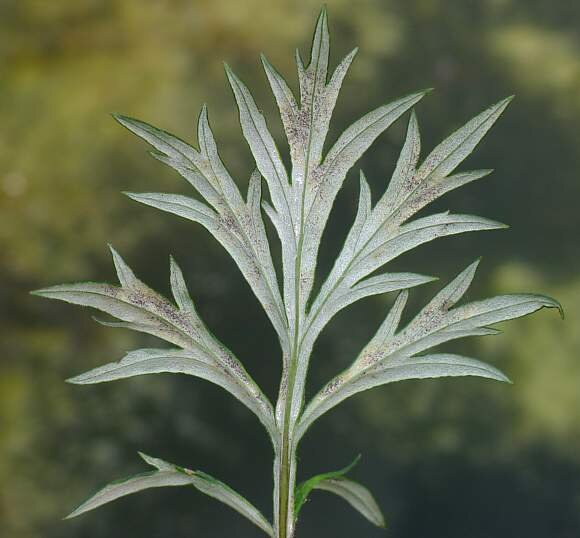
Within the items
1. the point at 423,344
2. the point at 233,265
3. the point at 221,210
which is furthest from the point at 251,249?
the point at 233,265

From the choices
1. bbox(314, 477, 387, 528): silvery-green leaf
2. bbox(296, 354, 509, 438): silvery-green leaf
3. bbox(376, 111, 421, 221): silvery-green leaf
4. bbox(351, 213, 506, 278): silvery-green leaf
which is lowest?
bbox(314, 477, 387, 528): silvery-green leaf

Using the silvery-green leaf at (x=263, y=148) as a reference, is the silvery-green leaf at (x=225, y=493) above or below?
below

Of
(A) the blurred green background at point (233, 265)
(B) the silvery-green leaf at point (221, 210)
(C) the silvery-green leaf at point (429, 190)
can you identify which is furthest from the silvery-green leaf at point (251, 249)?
(A) the blurred green background at point (233, 265)

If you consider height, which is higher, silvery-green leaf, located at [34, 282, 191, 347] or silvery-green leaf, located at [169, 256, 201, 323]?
silvery-green leaf, located at [169, 256, 201, 323]

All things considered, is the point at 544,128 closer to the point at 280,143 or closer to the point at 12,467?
the point at 280,143

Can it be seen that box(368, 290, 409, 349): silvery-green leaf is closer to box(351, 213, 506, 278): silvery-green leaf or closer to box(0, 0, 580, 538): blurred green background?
box(351, 213, 506, 278): silvery-green leaf

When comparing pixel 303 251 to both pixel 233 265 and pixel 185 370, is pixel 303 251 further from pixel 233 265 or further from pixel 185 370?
pixel 233 265

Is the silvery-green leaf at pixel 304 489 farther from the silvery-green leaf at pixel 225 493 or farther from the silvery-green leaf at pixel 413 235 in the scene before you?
the silvery-green leaf at pixel 413 235

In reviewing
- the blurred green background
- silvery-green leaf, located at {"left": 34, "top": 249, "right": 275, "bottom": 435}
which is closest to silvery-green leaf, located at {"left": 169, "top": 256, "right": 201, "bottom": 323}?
silvery-green leaf, located at {"left": 34, "top": 249, "right": 275, "bottom": 435}
